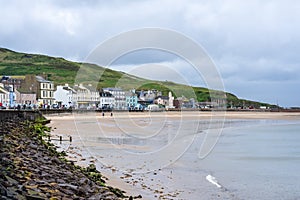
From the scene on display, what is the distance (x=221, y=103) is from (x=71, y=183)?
150 m

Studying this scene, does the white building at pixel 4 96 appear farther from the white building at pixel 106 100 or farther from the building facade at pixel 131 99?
the building facade at pixel 131 99

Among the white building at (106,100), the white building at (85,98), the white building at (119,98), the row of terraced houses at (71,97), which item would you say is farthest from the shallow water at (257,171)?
the white building at (119,98)

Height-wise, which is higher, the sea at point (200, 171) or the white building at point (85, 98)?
the white building at point (85, 98)

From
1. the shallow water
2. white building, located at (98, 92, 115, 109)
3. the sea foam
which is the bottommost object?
the shallow water

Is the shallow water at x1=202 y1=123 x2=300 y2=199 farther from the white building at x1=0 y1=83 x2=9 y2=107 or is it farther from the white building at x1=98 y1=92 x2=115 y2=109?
the white building at x1=98 y1=92 x2=115 y2=109

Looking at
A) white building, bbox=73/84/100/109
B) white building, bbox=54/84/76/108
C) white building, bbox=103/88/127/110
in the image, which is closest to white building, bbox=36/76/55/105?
white building, bbox=54/84/76/108

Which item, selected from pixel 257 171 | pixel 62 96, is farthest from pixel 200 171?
pixel 62 96

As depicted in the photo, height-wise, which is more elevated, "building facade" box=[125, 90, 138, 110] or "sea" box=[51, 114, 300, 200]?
"building facade" box=[125, 90, 138, 110]

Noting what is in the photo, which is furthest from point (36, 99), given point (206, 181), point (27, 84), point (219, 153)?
point (206, 181)

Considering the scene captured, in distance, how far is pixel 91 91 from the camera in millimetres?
114562

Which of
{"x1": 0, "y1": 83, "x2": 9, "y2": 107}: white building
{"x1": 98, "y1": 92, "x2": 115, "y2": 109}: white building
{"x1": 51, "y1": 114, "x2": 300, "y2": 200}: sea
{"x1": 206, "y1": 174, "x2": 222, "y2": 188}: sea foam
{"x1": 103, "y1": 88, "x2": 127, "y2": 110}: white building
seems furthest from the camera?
{"x1": 103, "y1": 88, "x2": 127, "y2": 110}: white building

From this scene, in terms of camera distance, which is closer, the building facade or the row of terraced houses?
the row of terraced houses

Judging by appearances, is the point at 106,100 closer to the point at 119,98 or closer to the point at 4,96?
the point at 119,98

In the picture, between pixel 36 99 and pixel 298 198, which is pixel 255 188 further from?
pixel 36 99
